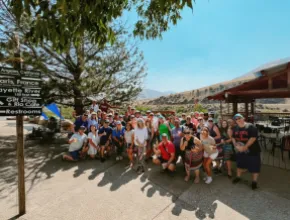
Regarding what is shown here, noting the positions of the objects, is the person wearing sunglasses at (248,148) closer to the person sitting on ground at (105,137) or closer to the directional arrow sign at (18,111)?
the person sitting on ground at (105,137)

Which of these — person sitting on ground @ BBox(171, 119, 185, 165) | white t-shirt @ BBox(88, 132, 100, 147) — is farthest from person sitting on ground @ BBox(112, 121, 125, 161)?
person sitting on ground @ BBox(171, 119, 185, 165)

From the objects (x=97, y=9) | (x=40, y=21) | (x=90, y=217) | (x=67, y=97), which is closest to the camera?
(x=40, y=21)

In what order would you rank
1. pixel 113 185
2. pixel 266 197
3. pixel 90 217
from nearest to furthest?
pixel 90 217
pixel 266 197
pixel 113 185

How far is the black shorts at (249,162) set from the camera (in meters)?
4.18

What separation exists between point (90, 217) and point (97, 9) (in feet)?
11.1

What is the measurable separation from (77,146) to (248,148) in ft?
17.3

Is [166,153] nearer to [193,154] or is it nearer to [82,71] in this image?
[193,154]

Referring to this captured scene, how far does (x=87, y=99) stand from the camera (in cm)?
966

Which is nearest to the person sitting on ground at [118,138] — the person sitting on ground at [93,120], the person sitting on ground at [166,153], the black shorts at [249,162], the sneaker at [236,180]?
the person sitting on ground at [93,120]

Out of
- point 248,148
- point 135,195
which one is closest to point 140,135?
point 135,195

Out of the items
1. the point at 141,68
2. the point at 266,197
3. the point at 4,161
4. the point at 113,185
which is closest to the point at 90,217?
the point at 113,185

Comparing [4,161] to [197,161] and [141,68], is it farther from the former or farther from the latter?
[141,68]

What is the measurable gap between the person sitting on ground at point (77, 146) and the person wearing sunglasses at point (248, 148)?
Answer: 4.82 metres

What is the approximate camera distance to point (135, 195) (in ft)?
13.7
